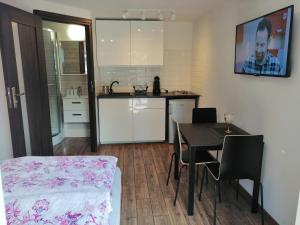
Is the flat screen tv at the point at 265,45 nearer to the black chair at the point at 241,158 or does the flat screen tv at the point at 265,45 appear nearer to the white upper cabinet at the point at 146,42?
the black chair at the point at 241,158

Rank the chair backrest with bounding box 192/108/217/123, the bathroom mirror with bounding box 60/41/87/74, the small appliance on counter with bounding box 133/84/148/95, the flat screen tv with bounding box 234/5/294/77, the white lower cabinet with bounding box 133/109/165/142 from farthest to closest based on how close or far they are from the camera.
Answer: the bathroom mirror with bounding box 60/41/87/74 < the small appliance on counter with bounding box 133/84/148/95 < the white lower cabinet with bounding box 133/109/165/142 < the chair backrest with bounding box 192/108/217/123 < the flat screen tv with bounding box 234/5/294/77

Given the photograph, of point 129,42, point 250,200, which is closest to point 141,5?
point 129,42

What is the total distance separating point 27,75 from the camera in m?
2.79

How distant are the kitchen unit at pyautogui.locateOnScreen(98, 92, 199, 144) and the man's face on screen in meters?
1.97

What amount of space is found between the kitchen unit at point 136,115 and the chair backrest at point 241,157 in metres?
2.19

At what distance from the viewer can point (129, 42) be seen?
409cm

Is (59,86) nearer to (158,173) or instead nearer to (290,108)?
(158,173)

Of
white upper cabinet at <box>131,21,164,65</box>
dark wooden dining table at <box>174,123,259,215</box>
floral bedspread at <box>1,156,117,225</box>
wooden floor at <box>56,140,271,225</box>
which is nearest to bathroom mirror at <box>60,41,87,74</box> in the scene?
white upper cabinet at <box>131,21,164,65</box>

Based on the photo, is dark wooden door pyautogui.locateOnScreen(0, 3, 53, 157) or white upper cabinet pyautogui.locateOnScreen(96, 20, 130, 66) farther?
white upper cabinet pyautogui.locateOnScreen(96, 20, 130, 66)

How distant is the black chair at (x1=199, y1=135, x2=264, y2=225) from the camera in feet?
6.73

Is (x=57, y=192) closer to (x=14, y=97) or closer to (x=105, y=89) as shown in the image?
(x=14, y=97)

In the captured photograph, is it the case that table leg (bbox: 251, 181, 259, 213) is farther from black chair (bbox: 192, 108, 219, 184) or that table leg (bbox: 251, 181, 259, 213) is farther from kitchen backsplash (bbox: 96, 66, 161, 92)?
kitchen backsplash (bbox: 96, 66, 161, 92)

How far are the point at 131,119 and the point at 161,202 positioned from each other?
75.7 inches

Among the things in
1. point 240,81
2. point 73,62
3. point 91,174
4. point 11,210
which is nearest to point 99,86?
point 73,62
